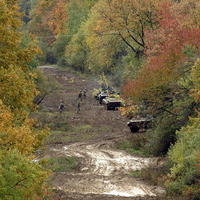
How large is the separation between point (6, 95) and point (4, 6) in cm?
343

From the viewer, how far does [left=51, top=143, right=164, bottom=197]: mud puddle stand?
2036 cm

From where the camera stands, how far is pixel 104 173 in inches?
936

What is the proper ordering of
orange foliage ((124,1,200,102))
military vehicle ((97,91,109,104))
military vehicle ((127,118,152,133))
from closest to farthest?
orange foliage ((124,1,200,102)) → military vehicle ((127,118,152,133)) → military vehicle ((97,91,109,104))

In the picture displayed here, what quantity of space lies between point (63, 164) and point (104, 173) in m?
2.92

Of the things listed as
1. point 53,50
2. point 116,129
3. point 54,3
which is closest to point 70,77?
point 53,50

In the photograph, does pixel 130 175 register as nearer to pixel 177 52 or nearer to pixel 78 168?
pixel 78 168

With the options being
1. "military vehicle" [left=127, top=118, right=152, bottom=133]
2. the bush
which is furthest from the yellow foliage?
"military vehicle" [left=127, top=118, right=152, bottom=133]

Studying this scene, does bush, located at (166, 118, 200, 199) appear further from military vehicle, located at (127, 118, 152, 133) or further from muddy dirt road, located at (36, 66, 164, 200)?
military vehicle, located at (127, 118, 152, 133)

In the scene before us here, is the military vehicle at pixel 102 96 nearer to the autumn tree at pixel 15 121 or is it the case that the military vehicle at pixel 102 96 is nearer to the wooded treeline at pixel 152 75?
the wooded treeline at pixel 152 75

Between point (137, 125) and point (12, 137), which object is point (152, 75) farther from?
point (12, 137)

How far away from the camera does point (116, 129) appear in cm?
3638

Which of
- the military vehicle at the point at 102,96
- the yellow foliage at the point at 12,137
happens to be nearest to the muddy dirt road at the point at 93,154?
the military vehicle at the point at 102,96

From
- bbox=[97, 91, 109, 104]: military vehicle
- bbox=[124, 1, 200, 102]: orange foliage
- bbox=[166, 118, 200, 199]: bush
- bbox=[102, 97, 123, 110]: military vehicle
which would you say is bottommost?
bbox=[97, 91, 109, 104]: military vehicle

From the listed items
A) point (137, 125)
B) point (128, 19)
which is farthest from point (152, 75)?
point (128, 19)
